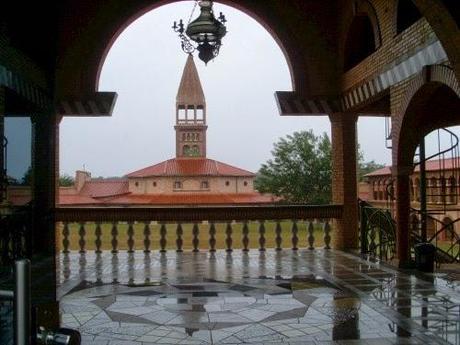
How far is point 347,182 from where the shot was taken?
1126cm

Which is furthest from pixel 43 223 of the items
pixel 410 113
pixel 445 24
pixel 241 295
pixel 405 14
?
pixel 405 14

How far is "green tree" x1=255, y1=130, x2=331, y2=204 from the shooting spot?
3494cm

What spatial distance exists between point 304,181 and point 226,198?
8.47 meters

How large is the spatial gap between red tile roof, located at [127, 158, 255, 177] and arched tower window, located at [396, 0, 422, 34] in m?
38.5

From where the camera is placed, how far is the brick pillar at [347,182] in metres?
11.3

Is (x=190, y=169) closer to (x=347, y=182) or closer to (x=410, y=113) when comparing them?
(x=347, y=182)

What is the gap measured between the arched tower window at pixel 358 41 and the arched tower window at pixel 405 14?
4.96 ft

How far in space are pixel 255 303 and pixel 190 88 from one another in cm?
4770

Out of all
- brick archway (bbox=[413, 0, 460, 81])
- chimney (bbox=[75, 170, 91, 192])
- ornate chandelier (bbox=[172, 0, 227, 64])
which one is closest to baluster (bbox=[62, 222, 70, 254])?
ornate chandelier (bbox=[172, 0, 227, 64])

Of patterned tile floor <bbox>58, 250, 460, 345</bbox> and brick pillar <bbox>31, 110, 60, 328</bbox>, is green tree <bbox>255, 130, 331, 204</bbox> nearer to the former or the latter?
patterned tile floor <bbox>58, 250, 460, 345</bbox>

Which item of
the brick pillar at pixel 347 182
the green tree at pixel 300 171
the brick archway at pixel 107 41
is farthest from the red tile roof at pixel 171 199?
the brick archway at pixel 107 41

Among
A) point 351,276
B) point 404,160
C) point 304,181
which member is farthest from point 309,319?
point 304,181

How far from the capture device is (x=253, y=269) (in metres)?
8.59

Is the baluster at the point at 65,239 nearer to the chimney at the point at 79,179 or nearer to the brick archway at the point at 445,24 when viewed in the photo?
the brick archway at the point at 445,24
